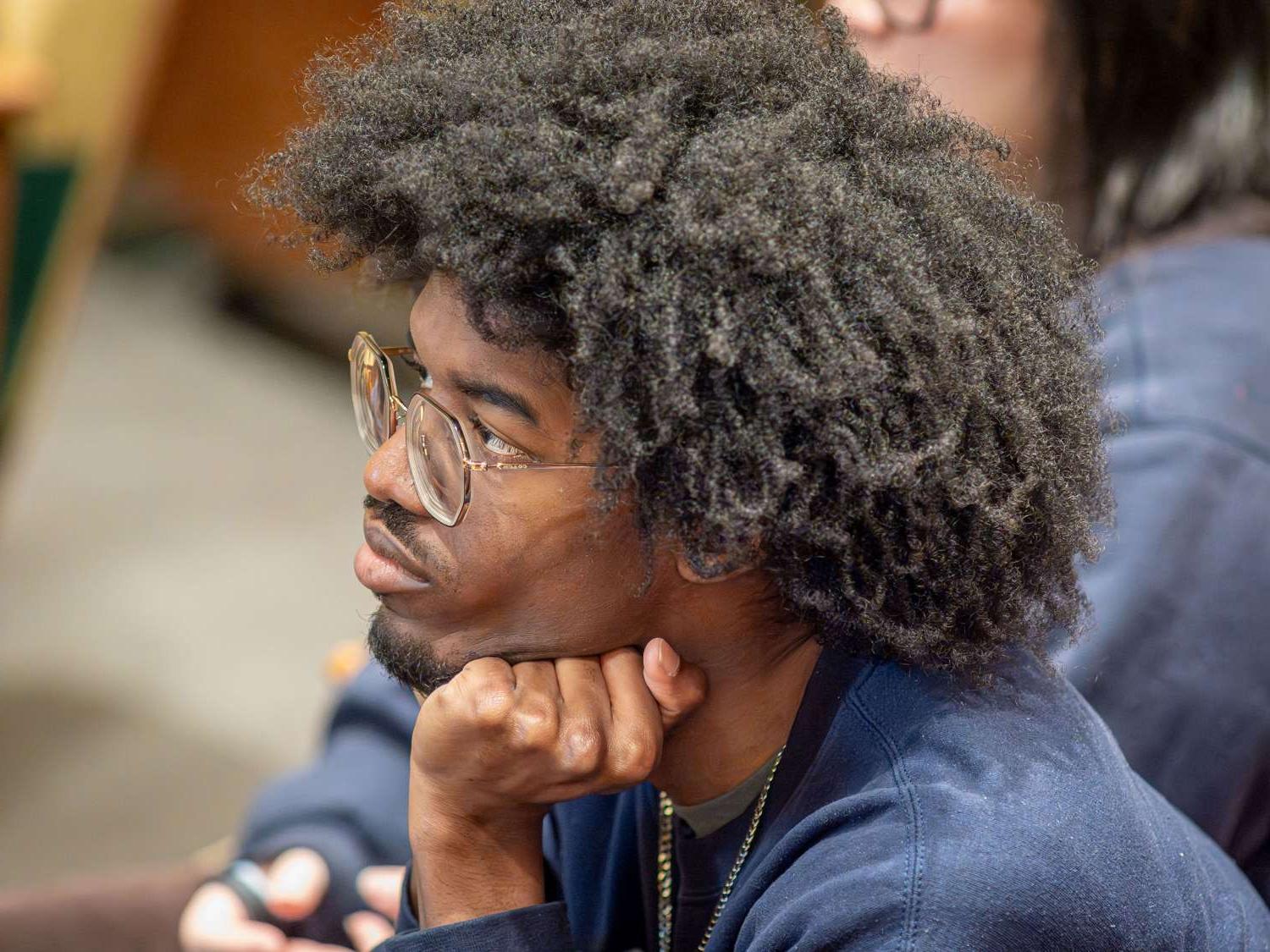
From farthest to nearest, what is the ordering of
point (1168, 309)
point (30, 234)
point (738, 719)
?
point (30, 234), point (1168, 309), point (738, 719)

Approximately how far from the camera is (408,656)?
46.4 inches

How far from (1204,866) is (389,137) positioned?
2.96ft

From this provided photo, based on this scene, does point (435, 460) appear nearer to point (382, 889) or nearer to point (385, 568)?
point (385, 568)

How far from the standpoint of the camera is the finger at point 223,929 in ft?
4.80

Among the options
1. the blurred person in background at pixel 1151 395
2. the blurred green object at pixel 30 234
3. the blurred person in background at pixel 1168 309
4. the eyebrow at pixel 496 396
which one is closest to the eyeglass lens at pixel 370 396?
the eyebrow at pixel 496 396

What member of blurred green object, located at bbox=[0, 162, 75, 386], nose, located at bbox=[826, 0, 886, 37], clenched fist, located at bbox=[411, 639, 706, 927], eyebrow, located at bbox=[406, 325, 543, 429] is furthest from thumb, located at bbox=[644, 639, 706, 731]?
blurred green object, located at bbox=[0, 162, 75, 386]

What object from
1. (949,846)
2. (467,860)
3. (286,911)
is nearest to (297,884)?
(286,911)

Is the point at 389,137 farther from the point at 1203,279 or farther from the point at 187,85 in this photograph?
the point at 187,85

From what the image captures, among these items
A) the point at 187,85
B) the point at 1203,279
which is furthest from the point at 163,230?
the point at 1203,279

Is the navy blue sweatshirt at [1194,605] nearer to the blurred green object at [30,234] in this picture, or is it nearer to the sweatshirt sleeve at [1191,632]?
the sweatshirt sleeve at [1191,632]

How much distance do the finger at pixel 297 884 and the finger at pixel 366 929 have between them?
0.05m

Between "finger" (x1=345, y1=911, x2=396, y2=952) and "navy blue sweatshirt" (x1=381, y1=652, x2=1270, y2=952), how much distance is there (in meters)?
0.26

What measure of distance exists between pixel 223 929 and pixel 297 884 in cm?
9

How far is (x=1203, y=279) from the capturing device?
1782 millimetres
